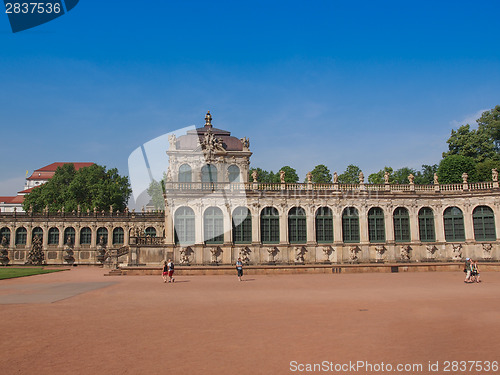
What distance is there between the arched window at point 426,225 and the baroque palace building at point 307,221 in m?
0.11

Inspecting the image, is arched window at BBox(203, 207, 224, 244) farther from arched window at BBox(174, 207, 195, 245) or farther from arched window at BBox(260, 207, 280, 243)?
arched window at BBox(260, 207, 280, 243)

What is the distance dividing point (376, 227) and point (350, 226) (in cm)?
298

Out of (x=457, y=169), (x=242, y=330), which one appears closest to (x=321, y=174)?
(x=457, y=169)

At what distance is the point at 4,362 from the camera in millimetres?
9367

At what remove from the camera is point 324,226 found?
140ft

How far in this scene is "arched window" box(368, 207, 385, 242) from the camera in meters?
43.2

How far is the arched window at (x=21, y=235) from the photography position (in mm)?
56178

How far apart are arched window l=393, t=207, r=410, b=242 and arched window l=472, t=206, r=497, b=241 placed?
703 cm

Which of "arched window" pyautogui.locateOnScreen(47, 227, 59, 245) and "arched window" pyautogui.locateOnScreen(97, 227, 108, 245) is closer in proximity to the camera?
"arched window" pyautogui.locateOnScreen(47, 227, 59, 245)

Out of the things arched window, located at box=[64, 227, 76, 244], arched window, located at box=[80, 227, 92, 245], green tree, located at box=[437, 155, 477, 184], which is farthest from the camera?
arched window, located at box=[80, 227, 92, 245]

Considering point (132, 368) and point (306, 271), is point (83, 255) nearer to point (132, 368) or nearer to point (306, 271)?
point (306, 271)

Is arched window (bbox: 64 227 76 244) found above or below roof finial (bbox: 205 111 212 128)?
below

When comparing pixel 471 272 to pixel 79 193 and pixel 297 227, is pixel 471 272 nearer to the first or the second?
pixel 297 227

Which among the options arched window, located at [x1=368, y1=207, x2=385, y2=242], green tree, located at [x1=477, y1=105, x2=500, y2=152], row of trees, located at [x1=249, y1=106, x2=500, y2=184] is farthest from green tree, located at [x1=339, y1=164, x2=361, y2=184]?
arched window, located at [x1=368, y1=207, x2=385, y2=242]
